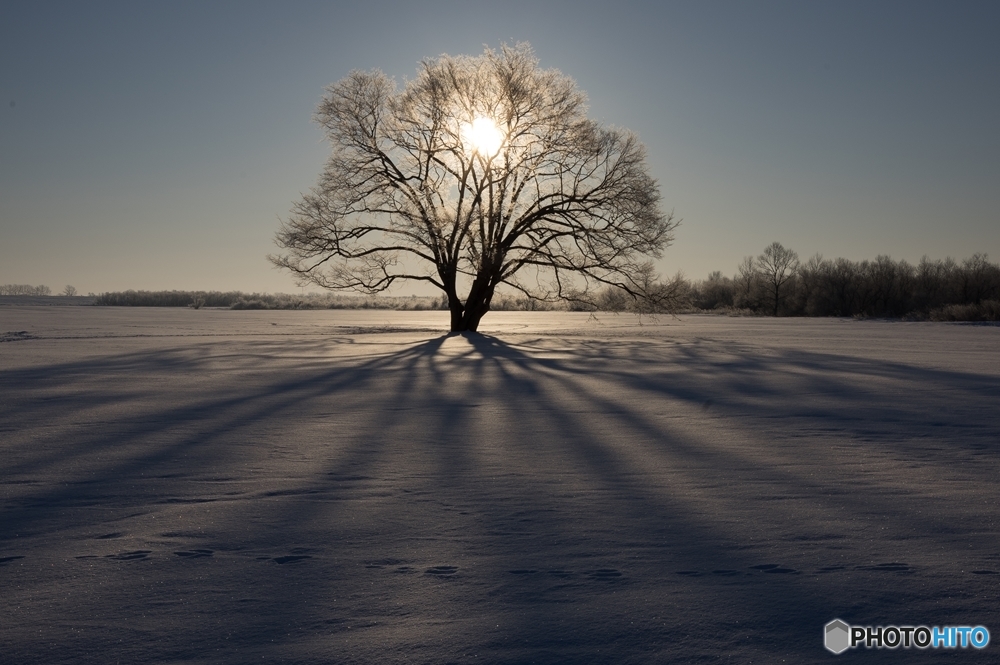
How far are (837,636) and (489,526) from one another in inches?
69.5

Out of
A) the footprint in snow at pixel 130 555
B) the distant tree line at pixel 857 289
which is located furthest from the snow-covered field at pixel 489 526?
the distant tree line at pixel 857 289

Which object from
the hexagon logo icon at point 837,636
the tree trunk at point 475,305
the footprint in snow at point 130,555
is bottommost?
the hexagon logo icon at point 837,636

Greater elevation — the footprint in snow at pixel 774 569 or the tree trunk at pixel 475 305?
the tree trunk at pixel 475 305

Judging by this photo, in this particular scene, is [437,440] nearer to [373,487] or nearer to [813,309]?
[373,487]

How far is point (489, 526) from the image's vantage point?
3.89m

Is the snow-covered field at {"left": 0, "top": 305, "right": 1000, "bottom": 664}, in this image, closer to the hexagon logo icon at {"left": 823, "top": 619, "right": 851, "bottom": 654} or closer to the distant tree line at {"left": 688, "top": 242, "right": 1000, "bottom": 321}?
the hexagon logo icon at {"left": 823, "top": 619, "right": 851, "bottom": 654}

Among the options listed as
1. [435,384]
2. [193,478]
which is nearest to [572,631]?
[193,478]

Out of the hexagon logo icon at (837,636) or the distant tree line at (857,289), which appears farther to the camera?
the distant tree line at (857,289)

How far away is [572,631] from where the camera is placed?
2672 millimetres

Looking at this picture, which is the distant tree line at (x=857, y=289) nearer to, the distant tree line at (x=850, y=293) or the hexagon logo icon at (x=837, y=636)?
the distant tree line at (x=850, y=293)

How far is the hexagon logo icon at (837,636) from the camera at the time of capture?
259 cm

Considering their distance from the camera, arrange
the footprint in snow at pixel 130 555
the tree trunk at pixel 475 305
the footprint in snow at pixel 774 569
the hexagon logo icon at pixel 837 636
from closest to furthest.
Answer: the hexagon logo icon at pixel 837 636
the footprint in snow at pixel 774 569
the footprint in snow at pixel 130 555
the tree trunk at pixel 475 305

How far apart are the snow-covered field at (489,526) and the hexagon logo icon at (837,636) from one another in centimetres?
4

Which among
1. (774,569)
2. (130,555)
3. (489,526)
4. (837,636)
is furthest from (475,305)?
(837,636)
